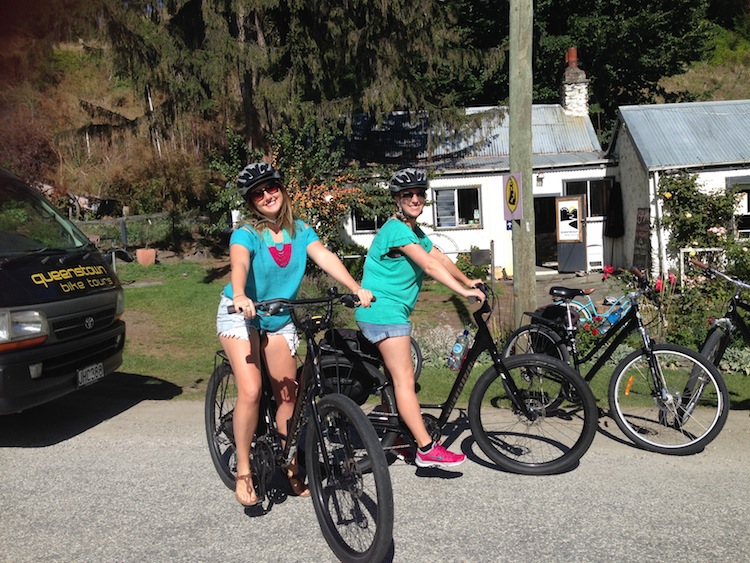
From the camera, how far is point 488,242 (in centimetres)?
1848

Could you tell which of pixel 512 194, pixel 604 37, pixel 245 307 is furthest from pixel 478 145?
pixel 245 307

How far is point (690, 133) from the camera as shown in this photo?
16.7 m

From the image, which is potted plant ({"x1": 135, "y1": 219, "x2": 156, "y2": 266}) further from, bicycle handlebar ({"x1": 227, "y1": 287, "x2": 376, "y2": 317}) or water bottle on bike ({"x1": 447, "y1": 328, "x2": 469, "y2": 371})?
bicycle handlebar ({"x1": 227, "y1": 287, "x2": 376, "y2": 317})

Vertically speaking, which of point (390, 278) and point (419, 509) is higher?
point (390, 278)

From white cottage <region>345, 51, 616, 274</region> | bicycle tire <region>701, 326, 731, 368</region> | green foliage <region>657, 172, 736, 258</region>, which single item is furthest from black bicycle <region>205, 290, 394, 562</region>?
white cottage <region>345, 51, 616, 274</region>

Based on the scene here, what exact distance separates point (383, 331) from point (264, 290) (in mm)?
777

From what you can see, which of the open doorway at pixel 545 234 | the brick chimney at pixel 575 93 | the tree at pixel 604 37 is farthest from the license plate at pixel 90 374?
the tree at pixel 604 37

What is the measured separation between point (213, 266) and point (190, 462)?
1311 centimetres

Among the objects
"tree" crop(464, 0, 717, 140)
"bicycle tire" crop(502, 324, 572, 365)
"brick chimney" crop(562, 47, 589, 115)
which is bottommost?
"bicycle tire" crop(502, 324, 572, 365)

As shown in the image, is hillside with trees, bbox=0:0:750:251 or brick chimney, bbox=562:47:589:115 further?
brick chimney, bbox=562:47:589:115

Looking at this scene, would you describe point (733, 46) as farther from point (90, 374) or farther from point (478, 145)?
point (90, 374)

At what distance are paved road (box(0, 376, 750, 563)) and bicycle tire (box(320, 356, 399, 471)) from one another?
1.17 ft

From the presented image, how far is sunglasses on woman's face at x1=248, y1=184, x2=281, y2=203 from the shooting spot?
377cm

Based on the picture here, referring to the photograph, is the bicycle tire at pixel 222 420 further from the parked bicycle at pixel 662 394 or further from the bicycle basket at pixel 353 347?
the parked bicycle at pixel 662 394
